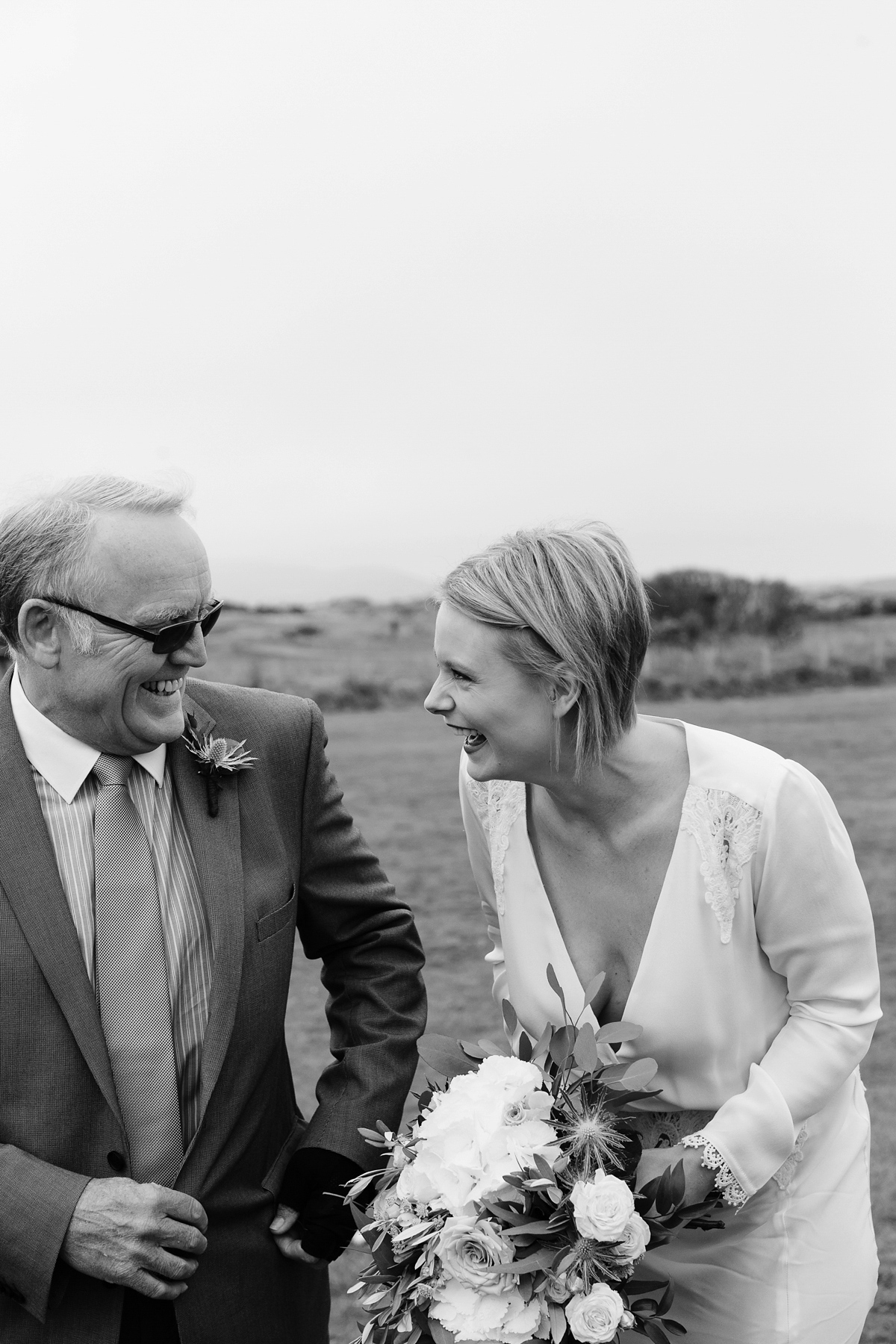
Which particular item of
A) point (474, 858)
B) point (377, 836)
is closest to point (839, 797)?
point (377, 836)

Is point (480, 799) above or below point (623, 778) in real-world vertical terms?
below

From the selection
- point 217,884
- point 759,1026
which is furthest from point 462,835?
point 217,884

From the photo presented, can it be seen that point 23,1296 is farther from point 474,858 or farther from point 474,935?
point 474,935

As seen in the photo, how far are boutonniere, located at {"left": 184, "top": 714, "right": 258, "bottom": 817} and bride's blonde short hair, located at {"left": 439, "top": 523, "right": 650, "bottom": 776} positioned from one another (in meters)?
0.62

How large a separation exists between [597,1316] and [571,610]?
1.37 m

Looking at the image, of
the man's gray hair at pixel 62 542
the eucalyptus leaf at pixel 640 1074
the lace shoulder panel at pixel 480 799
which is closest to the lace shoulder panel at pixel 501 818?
the lace shoulder panel at pixel 480 799

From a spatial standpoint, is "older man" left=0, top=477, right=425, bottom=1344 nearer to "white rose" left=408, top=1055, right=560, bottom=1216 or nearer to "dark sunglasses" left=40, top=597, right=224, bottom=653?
"dark sunglasses" left=40, top=597, right=224, bottom=653

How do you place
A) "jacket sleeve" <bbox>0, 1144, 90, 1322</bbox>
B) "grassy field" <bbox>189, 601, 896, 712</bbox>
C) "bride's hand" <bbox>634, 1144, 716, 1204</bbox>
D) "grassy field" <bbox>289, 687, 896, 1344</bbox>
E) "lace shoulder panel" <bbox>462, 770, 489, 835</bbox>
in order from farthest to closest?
"grassy field" <bbox>189, 601, 896, 712</bbox> → "grassy field" <bbox>289, 687, 896, 1344</bbox> → "lace shoulder panel" <bbox>462, 770, 489, 835</bbox> → "bride's hand" <bbox>634, 1144, 716, 1204</bbox> → "jacket sleeve" <bbox>0, 1144, 90, 1322</bbox>

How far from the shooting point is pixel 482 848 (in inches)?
124

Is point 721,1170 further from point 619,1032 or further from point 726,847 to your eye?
point 726,847

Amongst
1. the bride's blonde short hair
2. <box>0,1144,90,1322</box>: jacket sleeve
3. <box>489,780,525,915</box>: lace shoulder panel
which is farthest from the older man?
the bride's blonde short hair

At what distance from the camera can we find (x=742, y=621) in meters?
A: 29.1

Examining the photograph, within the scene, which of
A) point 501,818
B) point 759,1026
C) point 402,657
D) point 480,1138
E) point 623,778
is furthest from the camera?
point 402,657

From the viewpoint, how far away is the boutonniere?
2.80m
